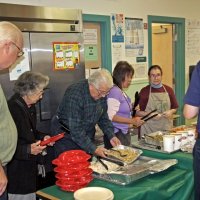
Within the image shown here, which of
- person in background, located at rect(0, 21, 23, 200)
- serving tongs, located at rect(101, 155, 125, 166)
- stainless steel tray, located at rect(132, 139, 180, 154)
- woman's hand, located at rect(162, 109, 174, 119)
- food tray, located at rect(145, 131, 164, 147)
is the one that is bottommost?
stainless steel tray, located at rect(132, 139, 180, 154)

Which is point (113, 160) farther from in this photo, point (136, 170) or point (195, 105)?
point (195, 105)

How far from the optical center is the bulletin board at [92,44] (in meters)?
3.86

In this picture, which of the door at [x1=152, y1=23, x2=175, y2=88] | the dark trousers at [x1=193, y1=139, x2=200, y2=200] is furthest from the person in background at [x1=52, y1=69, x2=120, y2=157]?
the door at [x1=152, y1=23, x2=175, y2=88]

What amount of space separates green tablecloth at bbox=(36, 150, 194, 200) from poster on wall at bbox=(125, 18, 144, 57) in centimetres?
222

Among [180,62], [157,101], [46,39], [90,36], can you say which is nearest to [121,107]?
[157,101]

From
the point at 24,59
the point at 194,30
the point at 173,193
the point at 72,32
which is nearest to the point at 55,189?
the point at 173,193

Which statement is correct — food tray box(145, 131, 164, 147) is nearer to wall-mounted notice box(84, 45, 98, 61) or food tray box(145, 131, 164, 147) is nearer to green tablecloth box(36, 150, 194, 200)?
green tablecloth box(36, 150, 194, 200)

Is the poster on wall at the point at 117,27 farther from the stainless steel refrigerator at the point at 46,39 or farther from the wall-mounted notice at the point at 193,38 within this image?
the wall-mounted notice at the point at 193,38

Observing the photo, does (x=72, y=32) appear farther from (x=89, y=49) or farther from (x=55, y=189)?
(x=55, y=189)

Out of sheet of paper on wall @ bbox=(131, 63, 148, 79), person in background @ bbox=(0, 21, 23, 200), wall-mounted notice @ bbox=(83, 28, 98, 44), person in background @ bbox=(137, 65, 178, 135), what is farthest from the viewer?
sheet of paper on wall @ bbox=(131, 63, 148, 79)

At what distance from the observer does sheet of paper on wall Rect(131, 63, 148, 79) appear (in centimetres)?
446

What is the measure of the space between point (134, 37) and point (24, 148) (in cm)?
260

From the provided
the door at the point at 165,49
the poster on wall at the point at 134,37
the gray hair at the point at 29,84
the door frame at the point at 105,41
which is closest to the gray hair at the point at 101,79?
the gray hair at the point at 29,84

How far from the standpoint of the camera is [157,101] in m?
3.58
